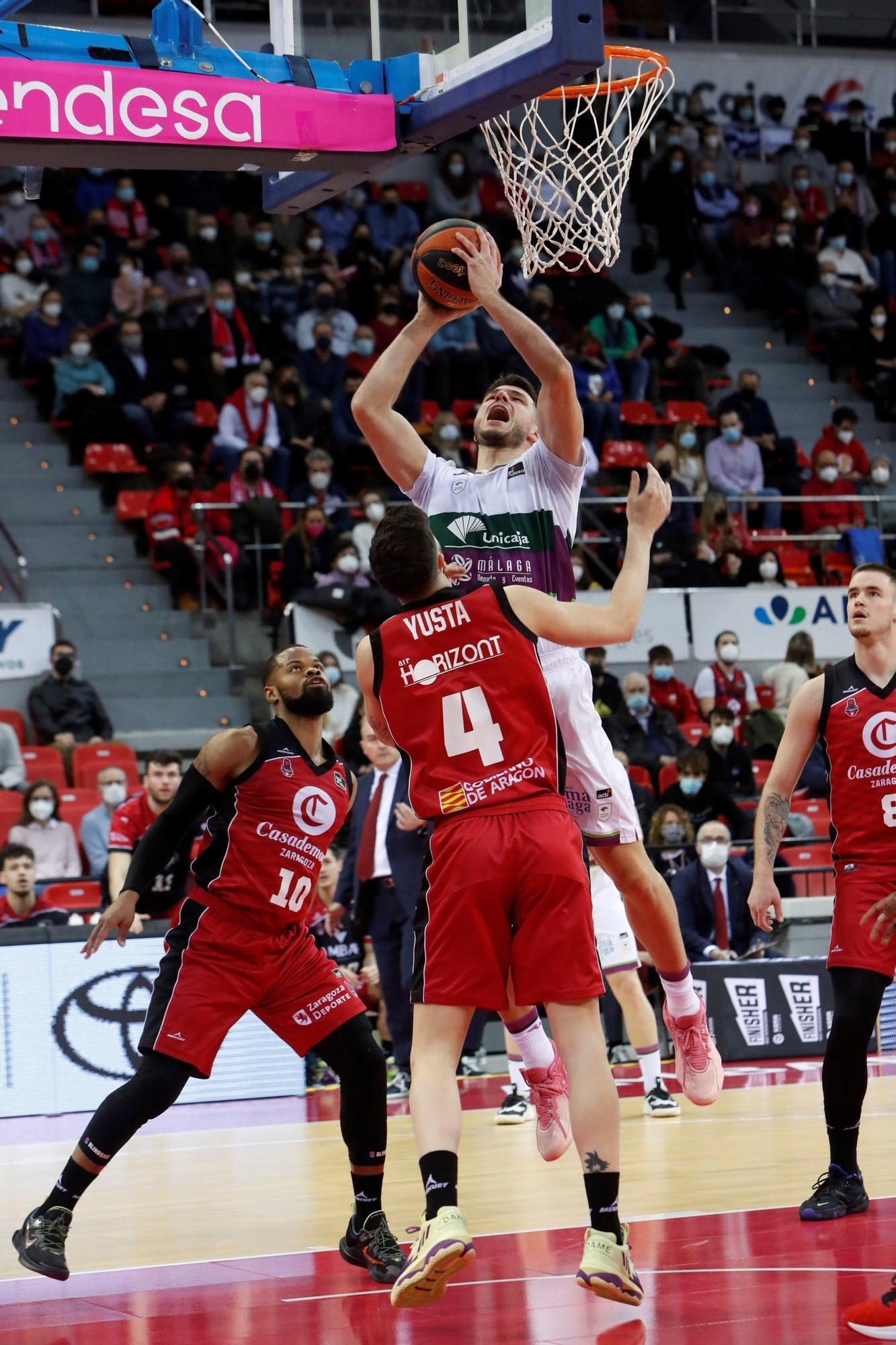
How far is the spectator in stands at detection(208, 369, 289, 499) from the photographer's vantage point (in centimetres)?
1664

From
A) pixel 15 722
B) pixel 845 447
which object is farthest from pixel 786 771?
pixel 845 447

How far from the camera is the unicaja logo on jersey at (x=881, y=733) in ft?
21.8

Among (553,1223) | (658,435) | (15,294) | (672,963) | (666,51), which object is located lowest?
(553,1223)

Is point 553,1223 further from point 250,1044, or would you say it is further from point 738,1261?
point 250,1044

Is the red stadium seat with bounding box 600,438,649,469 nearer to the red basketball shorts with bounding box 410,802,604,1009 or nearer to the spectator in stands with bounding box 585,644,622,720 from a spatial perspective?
the spectator in stands with bounding box 585,644,622,720

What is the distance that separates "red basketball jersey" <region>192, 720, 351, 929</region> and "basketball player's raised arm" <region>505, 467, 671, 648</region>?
146 cm

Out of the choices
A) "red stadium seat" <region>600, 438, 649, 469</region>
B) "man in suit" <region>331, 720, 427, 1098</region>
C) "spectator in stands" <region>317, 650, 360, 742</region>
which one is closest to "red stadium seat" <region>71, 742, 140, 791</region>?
"spectator in stands" <region>317, 650, 360, 742</region>

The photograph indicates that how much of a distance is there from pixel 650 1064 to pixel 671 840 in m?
2.81

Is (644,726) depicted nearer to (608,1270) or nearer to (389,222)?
(389,222)

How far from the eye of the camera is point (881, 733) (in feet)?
21.9

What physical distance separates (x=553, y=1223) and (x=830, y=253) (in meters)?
17.7

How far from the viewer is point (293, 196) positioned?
6.34 meters

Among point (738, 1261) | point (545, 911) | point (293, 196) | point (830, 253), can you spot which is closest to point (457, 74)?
point (293, 196)

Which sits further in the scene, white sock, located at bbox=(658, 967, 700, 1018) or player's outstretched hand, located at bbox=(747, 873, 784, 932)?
player's outstretched hand, located at bbox=(747, 873, 784, 932)
